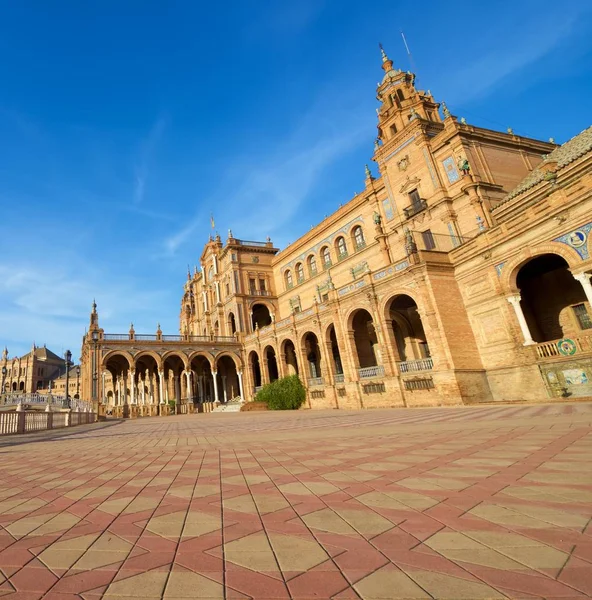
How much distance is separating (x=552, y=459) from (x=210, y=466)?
4.29 metres

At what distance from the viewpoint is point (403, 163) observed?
26688 millimetres

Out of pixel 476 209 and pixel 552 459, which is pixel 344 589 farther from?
pixel 476 209

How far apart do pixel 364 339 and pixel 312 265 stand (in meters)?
13.3

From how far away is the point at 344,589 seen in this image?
5.37 ft

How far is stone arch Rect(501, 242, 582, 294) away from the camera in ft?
46.1

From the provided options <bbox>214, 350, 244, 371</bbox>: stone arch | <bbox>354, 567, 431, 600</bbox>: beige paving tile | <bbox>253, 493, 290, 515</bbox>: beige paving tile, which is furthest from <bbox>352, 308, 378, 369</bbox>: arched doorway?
<bbox>354, 567, 431, 600</bbox>: beige paving tile

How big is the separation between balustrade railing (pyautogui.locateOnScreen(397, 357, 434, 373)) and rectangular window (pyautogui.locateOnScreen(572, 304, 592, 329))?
22.8 ft

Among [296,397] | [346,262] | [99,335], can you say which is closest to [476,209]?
[346,262]

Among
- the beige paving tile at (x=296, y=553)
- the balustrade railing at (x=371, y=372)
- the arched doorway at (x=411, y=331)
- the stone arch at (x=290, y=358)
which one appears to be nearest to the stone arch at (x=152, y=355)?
the stone arch at (x=290, y=358)

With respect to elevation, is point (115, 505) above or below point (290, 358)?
below

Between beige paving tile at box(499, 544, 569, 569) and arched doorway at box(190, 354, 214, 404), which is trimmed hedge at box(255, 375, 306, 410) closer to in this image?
arched doorway at box(190, 354, 214, 404)

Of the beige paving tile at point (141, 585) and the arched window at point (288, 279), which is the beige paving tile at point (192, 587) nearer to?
the beige paving tile at point (141, 585)

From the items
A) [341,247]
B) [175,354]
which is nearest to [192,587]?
[341,247]

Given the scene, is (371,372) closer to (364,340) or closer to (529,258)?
(364,340)
